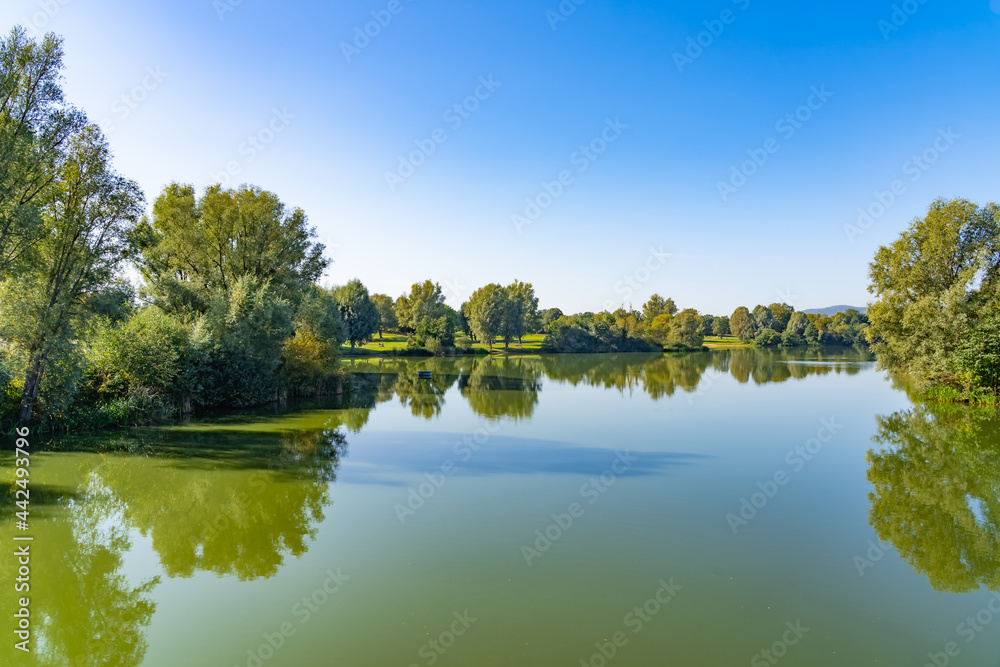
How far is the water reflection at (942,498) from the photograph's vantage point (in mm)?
9031

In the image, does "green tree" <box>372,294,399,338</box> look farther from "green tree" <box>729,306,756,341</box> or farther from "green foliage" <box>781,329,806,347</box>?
"green foliage" <box>781,329,806,347</box>

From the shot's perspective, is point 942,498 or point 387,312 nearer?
point 942,498

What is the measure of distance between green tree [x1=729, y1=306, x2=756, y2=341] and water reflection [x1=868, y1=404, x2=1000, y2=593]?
103m

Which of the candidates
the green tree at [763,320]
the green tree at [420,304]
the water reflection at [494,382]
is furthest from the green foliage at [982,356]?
the green tree at [763,320]

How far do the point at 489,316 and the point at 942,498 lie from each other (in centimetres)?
6753

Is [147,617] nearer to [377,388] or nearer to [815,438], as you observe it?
[815,438]

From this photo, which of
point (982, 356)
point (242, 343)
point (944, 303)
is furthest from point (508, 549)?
point (944, 303)

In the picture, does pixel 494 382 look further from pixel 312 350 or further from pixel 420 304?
pixel 420 304

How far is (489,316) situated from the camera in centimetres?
7869

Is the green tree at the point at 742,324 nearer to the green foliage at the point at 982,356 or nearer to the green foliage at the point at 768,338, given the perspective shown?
the green foliage at the point at 768,338

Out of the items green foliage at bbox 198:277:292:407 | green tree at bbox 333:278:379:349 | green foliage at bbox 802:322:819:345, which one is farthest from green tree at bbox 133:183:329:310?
green foliage at bbox 802:322:819:345

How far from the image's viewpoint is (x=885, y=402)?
94.8ft

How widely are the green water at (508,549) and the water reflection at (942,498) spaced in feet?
0.24

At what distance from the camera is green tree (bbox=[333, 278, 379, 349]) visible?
220ft
